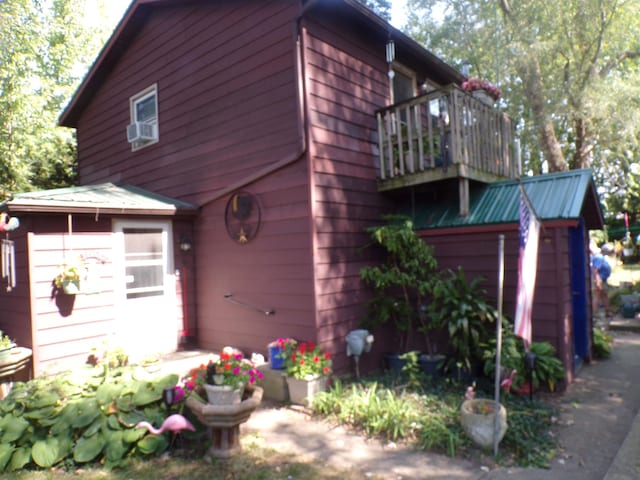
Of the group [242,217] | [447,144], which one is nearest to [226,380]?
[242,217]

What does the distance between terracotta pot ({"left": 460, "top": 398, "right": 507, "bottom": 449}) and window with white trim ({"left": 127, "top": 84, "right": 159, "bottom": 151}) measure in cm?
702

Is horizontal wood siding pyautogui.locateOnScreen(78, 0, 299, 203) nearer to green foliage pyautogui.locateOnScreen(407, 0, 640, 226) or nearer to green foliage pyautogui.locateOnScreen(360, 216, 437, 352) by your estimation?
green foliage pyautogui.locateOnScreen(360, 216, 437, 352)

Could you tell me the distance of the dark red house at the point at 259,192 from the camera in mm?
5656

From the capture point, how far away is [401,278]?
5801mm

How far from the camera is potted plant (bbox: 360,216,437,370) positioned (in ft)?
18.9

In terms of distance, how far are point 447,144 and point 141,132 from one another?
5.52 meters

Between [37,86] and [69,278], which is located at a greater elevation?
[37,86]

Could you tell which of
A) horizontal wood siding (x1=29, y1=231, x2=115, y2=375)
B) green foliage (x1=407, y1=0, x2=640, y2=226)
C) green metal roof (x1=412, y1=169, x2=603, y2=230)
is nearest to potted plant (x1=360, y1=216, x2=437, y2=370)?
green metal roof (x1=412, y1=169, x2=603, y2=230)

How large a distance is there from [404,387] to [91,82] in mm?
8898

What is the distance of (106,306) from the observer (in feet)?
20.6

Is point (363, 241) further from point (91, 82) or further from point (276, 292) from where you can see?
point (91, 82)

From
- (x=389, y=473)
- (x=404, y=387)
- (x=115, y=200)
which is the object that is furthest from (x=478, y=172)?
(x=115, y=200)

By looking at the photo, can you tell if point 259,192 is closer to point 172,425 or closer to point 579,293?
point 172,425

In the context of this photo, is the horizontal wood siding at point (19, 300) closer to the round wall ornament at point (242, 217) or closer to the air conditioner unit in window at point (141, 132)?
the round wall ornament at point (242, 217)
